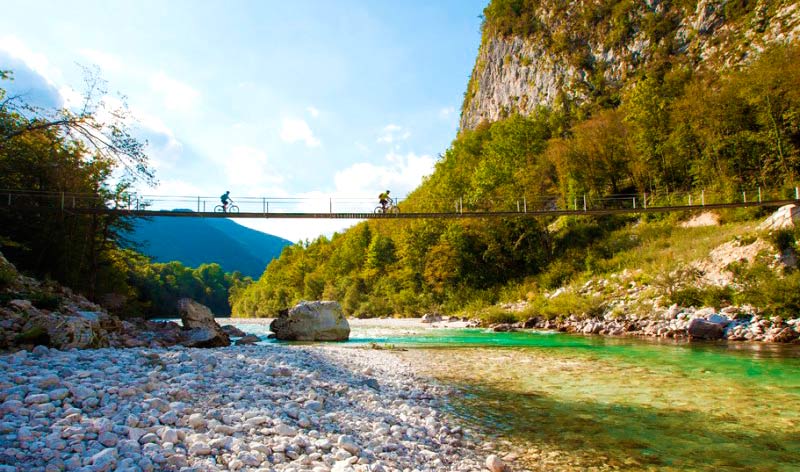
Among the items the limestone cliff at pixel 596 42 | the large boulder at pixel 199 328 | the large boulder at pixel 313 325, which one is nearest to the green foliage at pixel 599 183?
the limestone cliff at pixel 596 42

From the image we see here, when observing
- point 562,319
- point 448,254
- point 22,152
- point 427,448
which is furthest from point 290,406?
point 448,254

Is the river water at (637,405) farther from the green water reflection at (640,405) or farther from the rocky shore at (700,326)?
the rocky shore at (700,326)

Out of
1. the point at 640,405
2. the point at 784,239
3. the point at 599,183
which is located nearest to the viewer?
the point at 640,405

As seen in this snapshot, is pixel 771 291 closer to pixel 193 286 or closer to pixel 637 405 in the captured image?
pixel 637 405

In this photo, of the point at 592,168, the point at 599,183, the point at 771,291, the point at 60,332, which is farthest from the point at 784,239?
the point at 60,332

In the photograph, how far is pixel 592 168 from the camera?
36.1 metres

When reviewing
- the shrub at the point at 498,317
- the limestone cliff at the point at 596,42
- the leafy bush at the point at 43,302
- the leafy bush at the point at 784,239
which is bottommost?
the shrub at the point at 498,317

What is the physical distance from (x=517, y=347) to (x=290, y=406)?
37.7 feet

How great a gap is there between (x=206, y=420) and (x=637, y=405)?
6.48m

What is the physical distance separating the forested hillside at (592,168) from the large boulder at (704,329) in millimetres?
12267

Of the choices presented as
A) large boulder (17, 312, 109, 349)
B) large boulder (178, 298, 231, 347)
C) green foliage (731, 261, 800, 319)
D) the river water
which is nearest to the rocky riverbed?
the river water

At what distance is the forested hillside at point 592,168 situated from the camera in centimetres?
2656

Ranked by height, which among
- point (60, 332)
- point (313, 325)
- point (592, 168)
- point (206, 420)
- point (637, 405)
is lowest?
point (637, 405)

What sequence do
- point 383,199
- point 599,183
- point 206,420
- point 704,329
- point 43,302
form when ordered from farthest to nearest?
point 599,183 → point 383,199 → point 704,329 → point 43,302 → point 206,420
